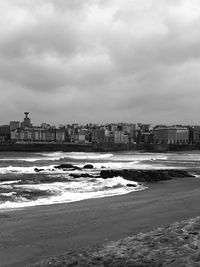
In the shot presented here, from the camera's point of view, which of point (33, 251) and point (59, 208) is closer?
point (33, 251)

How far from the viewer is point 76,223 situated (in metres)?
15.4

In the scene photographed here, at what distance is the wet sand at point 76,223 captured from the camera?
11609mm

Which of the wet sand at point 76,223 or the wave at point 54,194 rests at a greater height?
the wet sand at point 76,223

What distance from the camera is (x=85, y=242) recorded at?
480 inches

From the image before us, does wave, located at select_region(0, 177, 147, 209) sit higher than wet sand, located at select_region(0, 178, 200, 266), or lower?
lower

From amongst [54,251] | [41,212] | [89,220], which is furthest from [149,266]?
[41,212]

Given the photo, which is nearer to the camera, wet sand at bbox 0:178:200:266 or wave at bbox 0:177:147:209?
wet sand at bbox 0:178:200:266

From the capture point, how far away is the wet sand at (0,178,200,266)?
38.1ft

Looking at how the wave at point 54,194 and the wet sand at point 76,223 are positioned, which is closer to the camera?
the wet sand at point 76,223

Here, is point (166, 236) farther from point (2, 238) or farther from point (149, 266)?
point (2, 238)

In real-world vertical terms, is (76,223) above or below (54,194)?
above

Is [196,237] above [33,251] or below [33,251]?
above

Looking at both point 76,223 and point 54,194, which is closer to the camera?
point 76,223

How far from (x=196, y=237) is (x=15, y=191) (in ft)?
62.2
